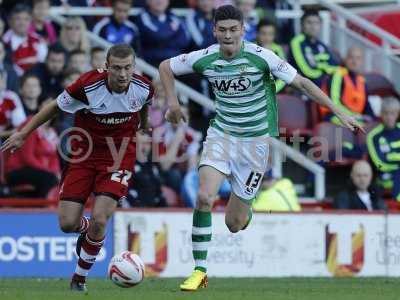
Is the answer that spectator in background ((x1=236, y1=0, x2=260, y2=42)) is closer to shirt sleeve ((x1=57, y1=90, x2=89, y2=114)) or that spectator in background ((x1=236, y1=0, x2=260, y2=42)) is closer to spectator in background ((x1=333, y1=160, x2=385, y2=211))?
spectator in background ((x1=333, y1=160, x2=385, y2=211))

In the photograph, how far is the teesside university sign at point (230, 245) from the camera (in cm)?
1494

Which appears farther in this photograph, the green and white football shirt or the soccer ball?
the green and white football shirt

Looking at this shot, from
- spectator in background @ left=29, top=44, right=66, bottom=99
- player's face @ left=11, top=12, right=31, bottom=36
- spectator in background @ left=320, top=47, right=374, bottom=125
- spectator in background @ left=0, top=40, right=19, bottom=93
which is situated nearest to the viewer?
spectator in background @ left=0, top=40, right=19, bottom=93

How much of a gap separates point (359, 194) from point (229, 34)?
5.48 metres

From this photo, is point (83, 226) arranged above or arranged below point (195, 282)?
above

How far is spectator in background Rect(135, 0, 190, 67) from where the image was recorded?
18109mm

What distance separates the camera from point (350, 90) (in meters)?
18.2

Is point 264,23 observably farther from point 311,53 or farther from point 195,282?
point 195,282

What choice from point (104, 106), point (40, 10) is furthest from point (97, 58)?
point (104, 106)

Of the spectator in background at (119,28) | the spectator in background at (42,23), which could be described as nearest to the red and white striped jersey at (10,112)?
the spectator in background at (42,23)

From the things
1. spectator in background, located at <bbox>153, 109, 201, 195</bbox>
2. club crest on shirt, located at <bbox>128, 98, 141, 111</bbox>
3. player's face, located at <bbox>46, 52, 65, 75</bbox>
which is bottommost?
spectator in background, located at <bbox>153, 109, 201, 195</bbox>

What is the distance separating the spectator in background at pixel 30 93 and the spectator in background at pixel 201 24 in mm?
Result: 3119

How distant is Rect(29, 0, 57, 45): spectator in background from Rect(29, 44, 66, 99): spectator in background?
0.79 m

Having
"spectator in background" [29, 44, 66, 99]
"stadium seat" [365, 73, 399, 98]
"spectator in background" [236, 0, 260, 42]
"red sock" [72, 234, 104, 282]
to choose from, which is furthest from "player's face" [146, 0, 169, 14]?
"red sock" [72, 234, 104, 282]
